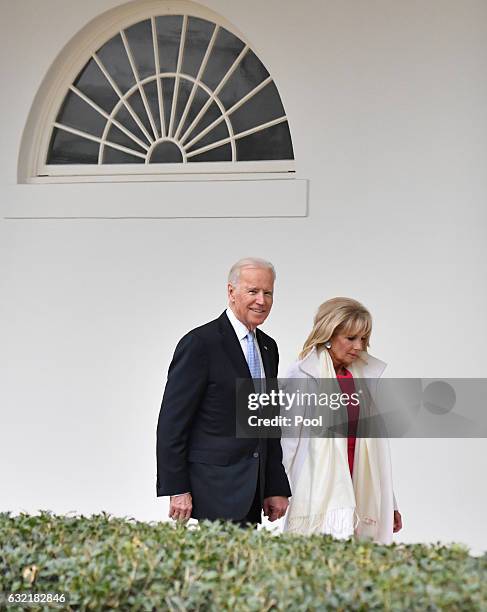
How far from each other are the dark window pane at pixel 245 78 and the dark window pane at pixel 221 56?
62 mm

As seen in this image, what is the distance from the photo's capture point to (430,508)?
5.90 metres

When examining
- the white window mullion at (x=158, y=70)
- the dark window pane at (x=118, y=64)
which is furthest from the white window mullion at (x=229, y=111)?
the dark window pane at (x=118, y=64)

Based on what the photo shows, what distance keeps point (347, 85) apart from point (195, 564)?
3.79 metres

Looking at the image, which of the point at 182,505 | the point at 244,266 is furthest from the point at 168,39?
the point at 182,505

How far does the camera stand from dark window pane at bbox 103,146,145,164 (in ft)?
21.5

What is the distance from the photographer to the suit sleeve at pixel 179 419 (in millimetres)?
4242

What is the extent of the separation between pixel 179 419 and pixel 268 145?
255cm

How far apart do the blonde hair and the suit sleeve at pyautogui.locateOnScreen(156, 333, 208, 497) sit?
19.7 inches

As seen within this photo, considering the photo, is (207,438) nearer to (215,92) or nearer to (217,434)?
(217,434)

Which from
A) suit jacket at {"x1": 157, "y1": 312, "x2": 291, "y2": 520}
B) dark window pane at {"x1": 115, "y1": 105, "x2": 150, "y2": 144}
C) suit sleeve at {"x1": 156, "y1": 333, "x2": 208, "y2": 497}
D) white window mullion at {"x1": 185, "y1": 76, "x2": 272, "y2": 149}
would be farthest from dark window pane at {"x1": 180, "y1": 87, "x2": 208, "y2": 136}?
suit sleeve at {"x1": 156, "y1": 333, "x2": 208, "y2": 497}

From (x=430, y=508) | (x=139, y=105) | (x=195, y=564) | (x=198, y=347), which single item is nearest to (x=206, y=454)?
(x=198, y=347)

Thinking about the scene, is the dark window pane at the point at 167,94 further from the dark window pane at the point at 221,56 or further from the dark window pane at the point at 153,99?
the dark window pane at the point at 221,56

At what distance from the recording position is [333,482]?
4238 millimetres

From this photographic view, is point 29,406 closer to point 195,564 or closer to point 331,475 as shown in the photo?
point 331,475
